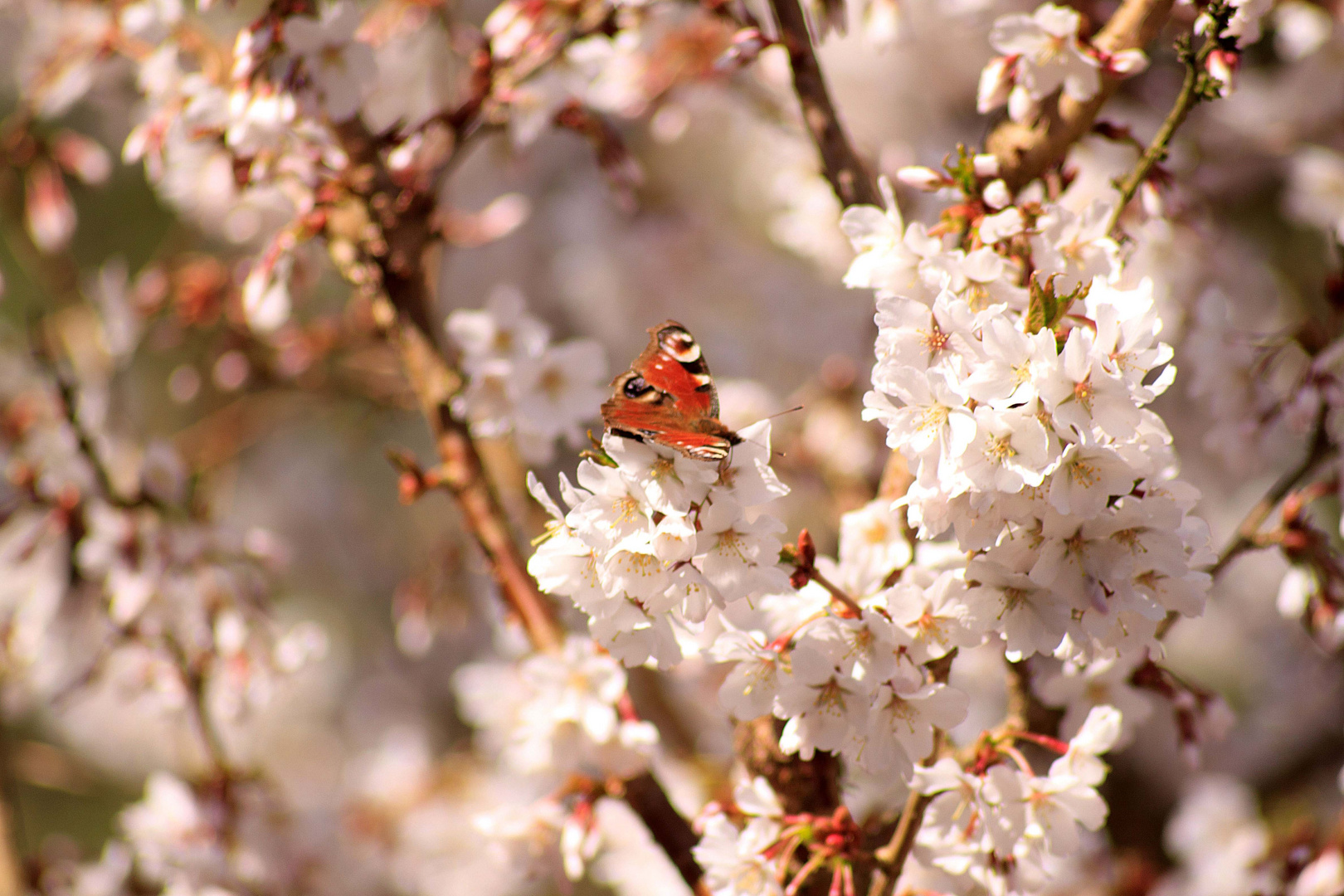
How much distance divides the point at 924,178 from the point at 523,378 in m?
0.63

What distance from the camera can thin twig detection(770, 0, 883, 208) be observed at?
4.25ft

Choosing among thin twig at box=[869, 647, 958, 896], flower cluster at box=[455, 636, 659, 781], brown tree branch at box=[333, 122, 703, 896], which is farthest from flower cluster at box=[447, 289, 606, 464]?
thin twig at box=[869, 647, 958, 896]

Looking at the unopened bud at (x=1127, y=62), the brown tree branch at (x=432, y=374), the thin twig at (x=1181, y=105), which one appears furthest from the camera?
the brown tree branch at (x=432, y=374)

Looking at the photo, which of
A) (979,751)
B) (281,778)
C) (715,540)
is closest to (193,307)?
(715,540)

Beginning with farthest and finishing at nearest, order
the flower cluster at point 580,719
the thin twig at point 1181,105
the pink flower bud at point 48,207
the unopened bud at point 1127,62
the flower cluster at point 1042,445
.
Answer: the pink flower bud at point 48,207, the flower cluster at point 580,719, the unopened bud at point 1127,62, the thin twig at point 1181,105, the flower cluster at point 1042,445

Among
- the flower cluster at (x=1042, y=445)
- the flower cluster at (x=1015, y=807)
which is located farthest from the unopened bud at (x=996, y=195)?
the flower cluster at (x=1015, y=807)

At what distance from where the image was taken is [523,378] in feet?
4.69

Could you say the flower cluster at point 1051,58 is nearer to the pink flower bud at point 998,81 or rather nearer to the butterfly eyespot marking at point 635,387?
the pink flower bud at point 998,81

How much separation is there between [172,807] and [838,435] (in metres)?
1.60

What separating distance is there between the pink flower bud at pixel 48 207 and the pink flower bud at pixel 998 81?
6.15 ft

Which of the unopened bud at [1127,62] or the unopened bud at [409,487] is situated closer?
the unopened bud at [1127,62]

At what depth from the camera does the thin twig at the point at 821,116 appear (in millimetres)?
1297

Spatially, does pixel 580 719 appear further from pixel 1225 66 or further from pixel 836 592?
pixel 1225 66

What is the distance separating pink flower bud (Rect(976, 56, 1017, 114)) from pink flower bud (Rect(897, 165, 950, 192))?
152mm
